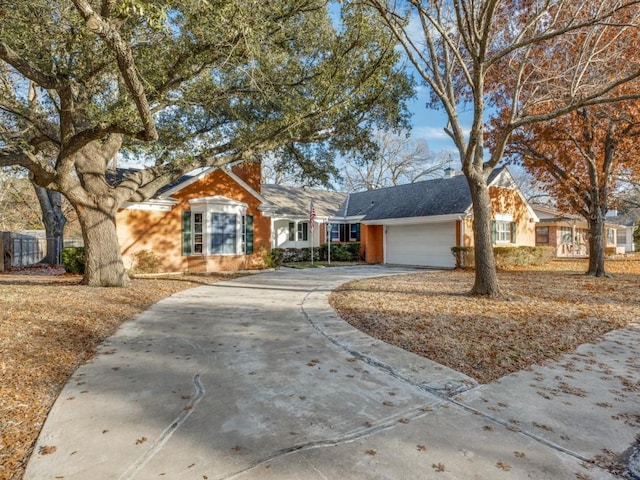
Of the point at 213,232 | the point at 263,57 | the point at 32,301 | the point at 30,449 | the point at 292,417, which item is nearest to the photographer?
the point at 30,449

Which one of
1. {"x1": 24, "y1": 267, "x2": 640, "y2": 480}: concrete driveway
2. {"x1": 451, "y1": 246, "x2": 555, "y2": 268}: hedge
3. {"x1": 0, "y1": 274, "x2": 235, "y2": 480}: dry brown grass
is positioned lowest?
{"x1": 24, "y1": 267, "x2": 640, "y2": 480}: concrete driveway

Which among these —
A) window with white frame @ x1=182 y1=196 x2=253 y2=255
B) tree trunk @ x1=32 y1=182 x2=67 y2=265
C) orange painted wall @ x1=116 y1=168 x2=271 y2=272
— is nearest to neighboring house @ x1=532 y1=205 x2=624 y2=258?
orange painted wall @ x1=116 y1=168 x2=271 y2=272

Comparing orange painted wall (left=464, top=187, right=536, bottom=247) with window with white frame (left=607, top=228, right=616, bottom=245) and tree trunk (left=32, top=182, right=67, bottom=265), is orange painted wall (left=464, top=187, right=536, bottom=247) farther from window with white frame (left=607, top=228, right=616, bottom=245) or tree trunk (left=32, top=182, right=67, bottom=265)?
tree trunk (left=32, top=182, right=67, bottom=265)

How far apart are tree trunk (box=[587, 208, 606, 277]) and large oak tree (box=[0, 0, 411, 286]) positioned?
28.9 ft

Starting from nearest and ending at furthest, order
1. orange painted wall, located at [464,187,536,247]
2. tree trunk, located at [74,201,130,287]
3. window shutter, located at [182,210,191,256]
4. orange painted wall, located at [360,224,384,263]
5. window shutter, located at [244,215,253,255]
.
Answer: tree trunk, located at [74,201,130,287] < window shutter, located at [182,210,191,256] < window shutter, located at [244,215,253,255] < orange painted wall, located at [464,187,536,247] < orange painted wall, located at [360,224,384,263]

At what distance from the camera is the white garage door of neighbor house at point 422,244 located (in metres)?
18.0

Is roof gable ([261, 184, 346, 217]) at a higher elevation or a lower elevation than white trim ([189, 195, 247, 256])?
higher

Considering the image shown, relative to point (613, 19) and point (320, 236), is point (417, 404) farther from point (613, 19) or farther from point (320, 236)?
point (320, 236)

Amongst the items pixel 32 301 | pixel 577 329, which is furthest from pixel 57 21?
pixel 577 329

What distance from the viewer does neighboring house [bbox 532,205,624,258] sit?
87.3 ft

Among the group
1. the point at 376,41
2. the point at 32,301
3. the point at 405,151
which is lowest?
the point at 32,301

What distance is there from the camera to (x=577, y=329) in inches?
246

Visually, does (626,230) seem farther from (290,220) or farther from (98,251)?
(98,251)

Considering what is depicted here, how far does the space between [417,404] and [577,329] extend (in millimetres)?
4595
